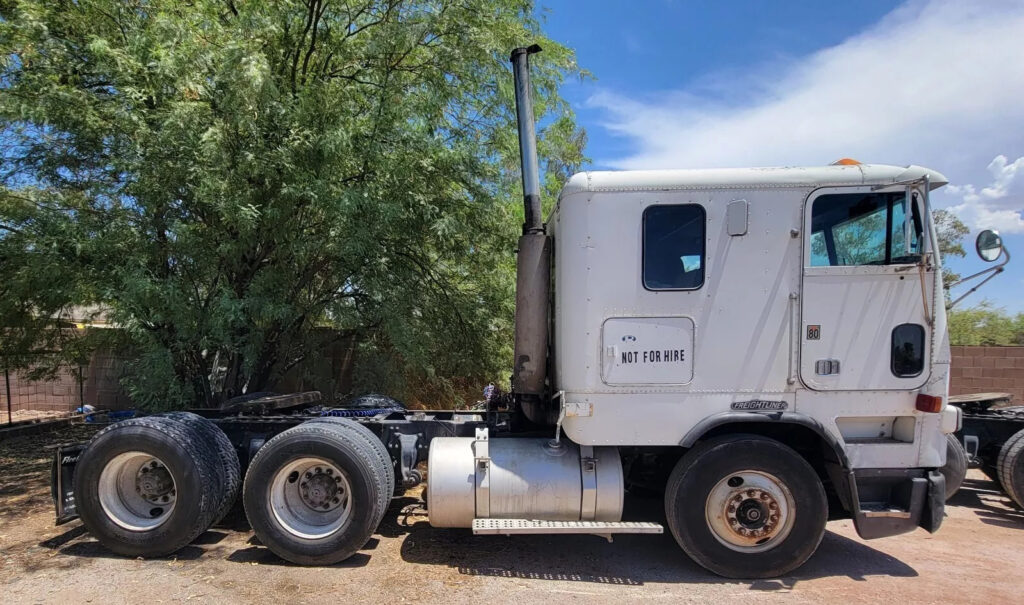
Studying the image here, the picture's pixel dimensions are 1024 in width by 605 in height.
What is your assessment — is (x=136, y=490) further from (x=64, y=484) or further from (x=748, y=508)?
(x=748, y=508)

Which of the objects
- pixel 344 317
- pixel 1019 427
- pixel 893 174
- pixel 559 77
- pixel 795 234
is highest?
pixel 559 77

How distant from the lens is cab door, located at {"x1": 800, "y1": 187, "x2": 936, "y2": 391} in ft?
13.0

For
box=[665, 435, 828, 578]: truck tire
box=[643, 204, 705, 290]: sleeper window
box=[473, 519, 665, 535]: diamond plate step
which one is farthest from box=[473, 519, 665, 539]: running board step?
box=[643, 204, 705, 290]: sleeper window

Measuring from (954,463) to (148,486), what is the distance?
754cm

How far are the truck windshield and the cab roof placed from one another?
125mm

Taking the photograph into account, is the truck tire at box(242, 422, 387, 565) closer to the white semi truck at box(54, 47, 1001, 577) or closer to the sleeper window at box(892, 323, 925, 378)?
the white semi truck at box(54, 47, 1001, 577)

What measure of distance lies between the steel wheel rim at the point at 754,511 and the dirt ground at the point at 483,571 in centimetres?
31

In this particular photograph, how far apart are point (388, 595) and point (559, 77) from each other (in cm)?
696

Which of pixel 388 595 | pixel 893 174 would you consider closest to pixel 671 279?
pixel 893 174

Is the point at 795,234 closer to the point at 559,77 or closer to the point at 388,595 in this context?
the point at 388,595

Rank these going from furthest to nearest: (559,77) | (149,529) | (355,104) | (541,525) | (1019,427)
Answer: (559,77)
(355,104)
(1019,427)
(149,529)
(541,525)

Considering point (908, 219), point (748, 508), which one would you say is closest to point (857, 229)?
point (908, 219)

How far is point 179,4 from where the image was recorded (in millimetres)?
6340

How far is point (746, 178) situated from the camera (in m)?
4.09
